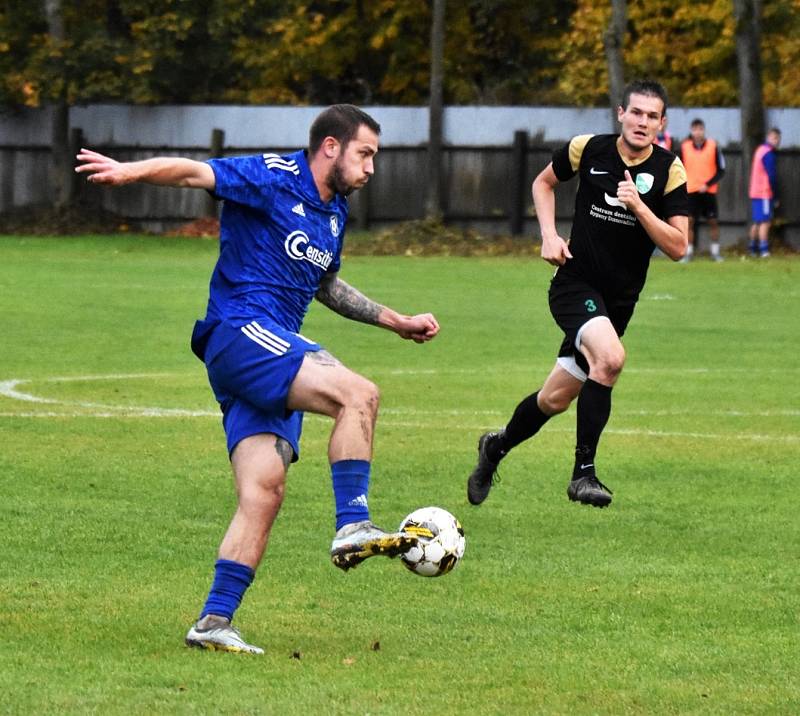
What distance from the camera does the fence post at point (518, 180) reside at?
3666 cm

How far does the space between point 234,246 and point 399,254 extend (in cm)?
2666

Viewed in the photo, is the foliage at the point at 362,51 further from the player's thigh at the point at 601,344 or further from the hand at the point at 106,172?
the hand at the point at 106,172

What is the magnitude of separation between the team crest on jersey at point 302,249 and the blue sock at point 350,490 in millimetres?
811

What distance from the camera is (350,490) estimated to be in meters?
6.45

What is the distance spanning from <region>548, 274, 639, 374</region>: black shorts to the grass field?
84 centimetres

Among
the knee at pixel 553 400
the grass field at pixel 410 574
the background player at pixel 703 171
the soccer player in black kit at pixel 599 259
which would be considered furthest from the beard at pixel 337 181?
the background player at pixel 703 171

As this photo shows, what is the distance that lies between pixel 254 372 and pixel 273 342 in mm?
132

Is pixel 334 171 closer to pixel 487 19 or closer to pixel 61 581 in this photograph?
pixel 61 581

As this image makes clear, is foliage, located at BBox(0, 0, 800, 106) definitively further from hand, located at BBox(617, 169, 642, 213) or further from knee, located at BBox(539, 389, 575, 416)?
hand, located at BBox(617, 169, 642, 213)

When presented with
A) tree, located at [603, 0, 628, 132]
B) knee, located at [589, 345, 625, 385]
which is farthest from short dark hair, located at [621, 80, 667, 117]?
tree, located at [603, 0, 628, 132]

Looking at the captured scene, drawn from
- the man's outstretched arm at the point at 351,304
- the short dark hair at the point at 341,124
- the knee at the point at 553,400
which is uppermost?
the short dark hair at the point at 341,124

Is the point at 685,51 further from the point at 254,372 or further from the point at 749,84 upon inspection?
the point at 254,372

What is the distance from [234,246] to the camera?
6855 millimetres

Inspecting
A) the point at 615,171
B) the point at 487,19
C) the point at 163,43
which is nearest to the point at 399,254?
the point at 163,43
